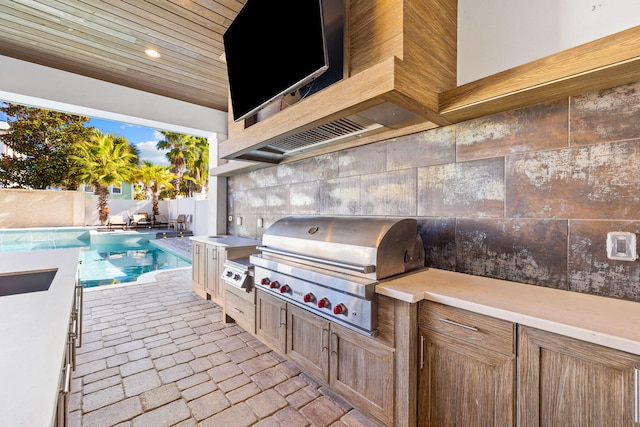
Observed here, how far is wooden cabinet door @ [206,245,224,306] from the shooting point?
3594 mm

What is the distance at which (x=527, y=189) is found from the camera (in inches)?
66.4

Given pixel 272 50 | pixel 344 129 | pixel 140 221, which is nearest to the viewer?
pixel 272 50

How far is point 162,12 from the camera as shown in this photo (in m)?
2.49

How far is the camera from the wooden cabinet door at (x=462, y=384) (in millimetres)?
1248

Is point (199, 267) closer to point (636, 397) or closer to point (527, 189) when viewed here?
point (527, 189)

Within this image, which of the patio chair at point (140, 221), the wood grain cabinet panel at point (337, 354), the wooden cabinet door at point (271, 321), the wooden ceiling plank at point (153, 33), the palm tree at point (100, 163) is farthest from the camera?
the patio chair at point (140, 221)

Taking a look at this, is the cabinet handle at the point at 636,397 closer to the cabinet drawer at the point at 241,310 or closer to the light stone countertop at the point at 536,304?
the light stone countertop at the point at 536,304

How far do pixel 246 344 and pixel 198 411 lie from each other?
0.91 m

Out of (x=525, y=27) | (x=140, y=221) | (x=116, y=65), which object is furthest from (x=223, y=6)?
(x=140, y=221)

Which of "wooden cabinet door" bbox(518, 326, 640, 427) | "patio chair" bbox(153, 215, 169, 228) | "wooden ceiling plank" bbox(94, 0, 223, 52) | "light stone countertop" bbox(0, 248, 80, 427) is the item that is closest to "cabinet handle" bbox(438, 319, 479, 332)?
"wooden cabinet door" bbox(518, 326, 640, 427)

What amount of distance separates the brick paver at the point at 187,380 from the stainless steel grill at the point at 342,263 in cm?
67

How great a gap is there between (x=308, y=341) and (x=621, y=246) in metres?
1.90

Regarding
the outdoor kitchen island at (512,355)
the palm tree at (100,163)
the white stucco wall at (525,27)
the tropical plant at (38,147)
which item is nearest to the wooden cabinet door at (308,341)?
the outdoor kitchen island at (512,355)

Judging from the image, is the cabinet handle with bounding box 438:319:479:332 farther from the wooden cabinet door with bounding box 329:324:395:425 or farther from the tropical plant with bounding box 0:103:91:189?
the tropical plant with bounding box 0:103:91:189
